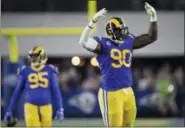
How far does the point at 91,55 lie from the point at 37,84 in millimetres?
6291

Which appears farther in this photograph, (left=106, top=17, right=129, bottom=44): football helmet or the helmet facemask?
the helmet facemask

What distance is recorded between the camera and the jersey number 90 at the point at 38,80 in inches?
279

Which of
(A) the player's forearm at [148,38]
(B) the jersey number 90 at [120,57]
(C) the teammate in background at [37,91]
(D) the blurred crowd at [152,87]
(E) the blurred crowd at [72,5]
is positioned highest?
(A) the player's forearm at [148,38]

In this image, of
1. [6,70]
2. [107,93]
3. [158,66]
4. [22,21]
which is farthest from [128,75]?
[158,66]

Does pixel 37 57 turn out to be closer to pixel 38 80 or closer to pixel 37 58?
pixel 37 58

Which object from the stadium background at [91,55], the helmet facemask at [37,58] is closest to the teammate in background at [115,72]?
the helmet facemask at [37,58]

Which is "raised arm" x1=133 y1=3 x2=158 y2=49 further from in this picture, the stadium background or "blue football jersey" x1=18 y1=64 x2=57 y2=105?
the stadium background

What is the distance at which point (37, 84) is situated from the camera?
7.09m

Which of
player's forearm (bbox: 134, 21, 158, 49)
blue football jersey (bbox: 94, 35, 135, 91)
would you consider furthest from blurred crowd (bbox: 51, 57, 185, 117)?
blue football jersey (bbox: 94, 35, 135, 91)

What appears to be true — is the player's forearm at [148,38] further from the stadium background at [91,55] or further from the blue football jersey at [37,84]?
the stadium background at [91,55]

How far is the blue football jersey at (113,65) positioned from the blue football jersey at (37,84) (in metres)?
1.20

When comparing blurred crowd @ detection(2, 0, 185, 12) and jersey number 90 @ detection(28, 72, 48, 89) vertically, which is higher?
blurred crowd @ detection(2, 0, 185, 12)

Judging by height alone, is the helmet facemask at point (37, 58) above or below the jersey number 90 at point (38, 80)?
above

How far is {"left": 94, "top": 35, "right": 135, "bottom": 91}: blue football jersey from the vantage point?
19.7ft
